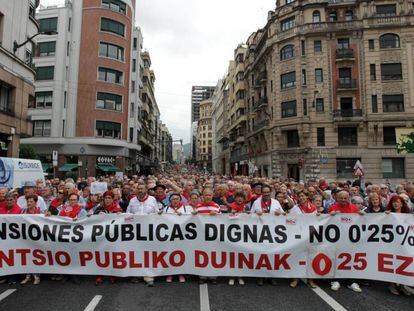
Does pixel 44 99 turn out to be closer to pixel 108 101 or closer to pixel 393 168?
pixel 108 101

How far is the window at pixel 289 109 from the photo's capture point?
112 feet

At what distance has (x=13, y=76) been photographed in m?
17.8

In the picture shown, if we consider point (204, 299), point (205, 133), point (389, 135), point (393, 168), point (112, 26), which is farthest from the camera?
point (205, 133)

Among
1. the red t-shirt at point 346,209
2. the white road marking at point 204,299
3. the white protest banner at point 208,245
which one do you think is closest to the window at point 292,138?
the red t-shirt at point 346,209

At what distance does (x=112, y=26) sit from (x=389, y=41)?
1250 inches

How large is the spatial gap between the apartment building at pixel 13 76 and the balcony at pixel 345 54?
29.9 meters

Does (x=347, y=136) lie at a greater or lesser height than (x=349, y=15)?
lesser

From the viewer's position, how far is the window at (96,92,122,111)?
34.8m

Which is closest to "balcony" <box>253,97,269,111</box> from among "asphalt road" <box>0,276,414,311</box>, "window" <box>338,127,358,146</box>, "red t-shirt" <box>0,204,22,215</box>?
"window" <box>338,127,358,146</box>

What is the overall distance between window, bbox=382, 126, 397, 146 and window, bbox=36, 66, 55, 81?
38.2 meters

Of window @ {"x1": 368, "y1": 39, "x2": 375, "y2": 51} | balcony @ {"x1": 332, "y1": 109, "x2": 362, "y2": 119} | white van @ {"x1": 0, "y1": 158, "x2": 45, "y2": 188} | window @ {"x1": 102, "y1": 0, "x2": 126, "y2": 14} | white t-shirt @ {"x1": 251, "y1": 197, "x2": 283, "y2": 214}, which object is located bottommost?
white t-shirt @ {"x1": 251, "y1": 197, "x2": 283, "y2": 214}

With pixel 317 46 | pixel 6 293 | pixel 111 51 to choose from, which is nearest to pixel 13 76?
pixel 6 293

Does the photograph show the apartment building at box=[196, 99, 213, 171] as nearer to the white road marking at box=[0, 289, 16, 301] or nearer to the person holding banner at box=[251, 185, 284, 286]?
the person holding banner at box=[251, 185, 284, 286]

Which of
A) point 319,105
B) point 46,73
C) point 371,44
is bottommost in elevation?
point 319,105
